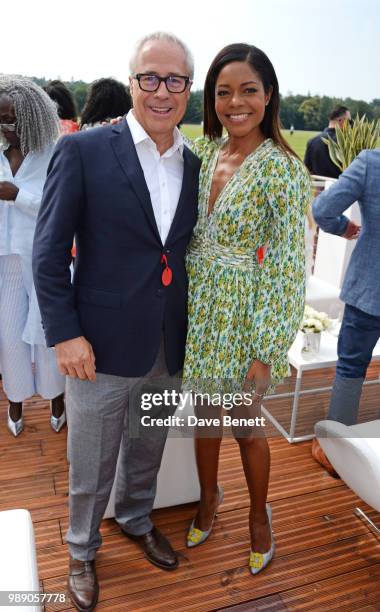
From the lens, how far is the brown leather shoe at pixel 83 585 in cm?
161

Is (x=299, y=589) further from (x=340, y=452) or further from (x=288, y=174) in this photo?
(x=288, y=174)

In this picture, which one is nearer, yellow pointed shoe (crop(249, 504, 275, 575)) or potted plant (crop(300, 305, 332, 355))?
yellow pointed shoe (crop(249, 504, 275, 575))

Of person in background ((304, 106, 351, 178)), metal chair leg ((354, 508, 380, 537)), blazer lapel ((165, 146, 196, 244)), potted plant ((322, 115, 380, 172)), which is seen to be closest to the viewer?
blazer lapel ((165, 146, 196, 244))

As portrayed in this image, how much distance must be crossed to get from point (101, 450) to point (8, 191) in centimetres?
117

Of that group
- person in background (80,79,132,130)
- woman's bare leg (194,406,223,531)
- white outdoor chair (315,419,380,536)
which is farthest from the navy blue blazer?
person in background (80,79,132,130)

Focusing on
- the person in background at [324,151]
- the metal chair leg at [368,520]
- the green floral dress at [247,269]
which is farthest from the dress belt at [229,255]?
the person in background at [324,151]

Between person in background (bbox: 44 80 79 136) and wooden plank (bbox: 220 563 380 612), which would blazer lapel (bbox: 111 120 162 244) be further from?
person in background (bbox: 44 80 79 136)

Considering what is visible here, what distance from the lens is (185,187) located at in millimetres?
1437

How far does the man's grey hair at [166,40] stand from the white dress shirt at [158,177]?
13 cm

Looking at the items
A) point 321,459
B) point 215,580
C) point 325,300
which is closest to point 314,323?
point 321,459

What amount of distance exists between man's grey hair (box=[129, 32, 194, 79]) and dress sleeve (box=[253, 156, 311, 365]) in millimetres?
357

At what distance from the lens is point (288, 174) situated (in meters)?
1.42

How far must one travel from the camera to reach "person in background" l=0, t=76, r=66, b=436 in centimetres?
206

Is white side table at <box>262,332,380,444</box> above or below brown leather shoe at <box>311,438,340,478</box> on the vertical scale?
above
